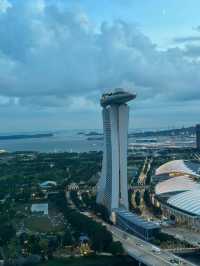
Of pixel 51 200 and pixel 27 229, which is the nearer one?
pixel 27 229

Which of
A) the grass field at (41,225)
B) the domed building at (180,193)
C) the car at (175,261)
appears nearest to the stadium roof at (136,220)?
the domed building at (180,193)

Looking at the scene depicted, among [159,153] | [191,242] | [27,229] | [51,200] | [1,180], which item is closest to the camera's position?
[191,242]

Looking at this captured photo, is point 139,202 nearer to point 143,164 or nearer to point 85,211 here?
point 85,211

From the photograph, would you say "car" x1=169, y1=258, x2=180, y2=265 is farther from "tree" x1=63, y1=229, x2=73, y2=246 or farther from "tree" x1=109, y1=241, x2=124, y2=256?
"tree" x1=63, y1=229, x2=73, y2=246

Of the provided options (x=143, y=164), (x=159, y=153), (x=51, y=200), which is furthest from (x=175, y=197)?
(x=159, y=153)

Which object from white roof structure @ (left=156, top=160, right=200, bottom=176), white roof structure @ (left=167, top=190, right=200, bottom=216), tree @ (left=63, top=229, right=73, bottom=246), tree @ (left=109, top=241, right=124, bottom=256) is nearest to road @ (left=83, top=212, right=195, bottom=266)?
tree @ (left=109, top=241, right=124, bottom=256)

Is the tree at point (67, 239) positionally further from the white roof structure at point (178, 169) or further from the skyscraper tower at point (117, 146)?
the white roof structure at point (178, 169)

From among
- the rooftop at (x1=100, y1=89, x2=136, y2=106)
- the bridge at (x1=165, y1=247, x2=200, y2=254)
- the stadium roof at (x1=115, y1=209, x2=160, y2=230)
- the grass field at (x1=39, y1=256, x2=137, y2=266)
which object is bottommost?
the grass field at (x1=39, y1=256, x2=137, y2=266)
